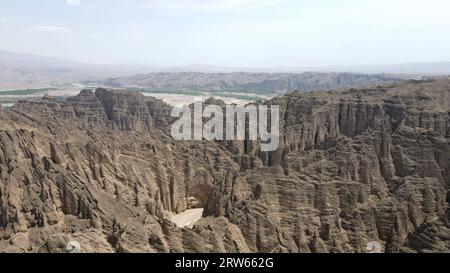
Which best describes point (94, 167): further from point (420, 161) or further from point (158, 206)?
point (420, 161)

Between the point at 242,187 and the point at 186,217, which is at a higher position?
the point at 242,187

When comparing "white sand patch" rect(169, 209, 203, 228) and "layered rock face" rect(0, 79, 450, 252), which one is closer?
"layered rock face" rect(0, 79, 450, 252)

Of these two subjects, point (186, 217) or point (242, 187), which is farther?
point (186, 217)

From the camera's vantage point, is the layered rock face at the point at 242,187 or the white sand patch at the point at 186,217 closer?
the layered rock face at the point at 242,187

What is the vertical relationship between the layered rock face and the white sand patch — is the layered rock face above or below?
above

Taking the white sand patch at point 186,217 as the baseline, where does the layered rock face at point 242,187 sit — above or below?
above

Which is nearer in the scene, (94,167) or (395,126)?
(94,167)

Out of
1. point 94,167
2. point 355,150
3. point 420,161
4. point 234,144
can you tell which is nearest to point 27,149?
point 94,167
